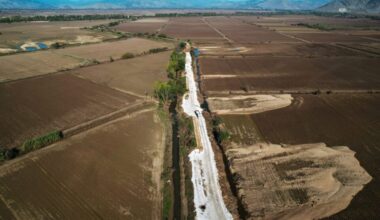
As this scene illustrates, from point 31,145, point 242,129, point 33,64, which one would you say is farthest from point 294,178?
point 33,64

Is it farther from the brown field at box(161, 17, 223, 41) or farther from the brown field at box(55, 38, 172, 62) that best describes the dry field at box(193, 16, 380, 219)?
the brown field at box(161, 17, 223, 41)

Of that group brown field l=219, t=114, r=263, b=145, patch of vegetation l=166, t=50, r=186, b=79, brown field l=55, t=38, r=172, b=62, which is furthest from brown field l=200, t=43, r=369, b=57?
brown field l=219, t=114, r=263, b=145

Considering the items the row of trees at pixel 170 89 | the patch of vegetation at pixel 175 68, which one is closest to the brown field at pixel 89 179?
the row of trees at pixel 170 89

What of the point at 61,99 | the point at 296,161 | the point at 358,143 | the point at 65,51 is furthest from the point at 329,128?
Answer: the point at 65,51

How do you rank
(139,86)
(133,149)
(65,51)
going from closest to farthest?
(133,149) → (139,86) → (65,51)

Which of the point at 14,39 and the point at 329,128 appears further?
the point at 14,39

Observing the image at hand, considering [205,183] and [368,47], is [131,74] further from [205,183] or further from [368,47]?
[368,47]

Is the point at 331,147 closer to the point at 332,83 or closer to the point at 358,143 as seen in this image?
the point at 358,143
